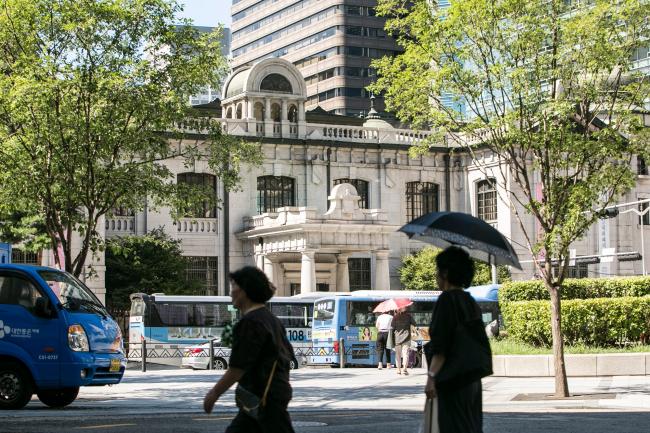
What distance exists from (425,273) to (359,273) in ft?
10.7

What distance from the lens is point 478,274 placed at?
57.5 metres

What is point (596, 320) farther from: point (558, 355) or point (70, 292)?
point (70, 292)

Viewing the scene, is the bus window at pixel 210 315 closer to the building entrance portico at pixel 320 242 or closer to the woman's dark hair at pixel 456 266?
the building entrance portico at pixel 320 242

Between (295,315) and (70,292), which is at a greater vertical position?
(70,292)

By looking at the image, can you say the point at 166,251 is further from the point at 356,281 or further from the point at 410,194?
the point at 410,194

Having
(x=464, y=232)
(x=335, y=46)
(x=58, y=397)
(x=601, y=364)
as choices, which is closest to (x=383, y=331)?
(x=601, y=364)

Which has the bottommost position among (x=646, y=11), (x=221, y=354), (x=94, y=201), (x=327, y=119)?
(x=221, y=354)

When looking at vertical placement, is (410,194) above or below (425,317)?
above

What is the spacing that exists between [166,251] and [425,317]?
40.3 ft

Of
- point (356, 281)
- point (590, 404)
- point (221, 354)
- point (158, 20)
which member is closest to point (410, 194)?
point (356, 281)

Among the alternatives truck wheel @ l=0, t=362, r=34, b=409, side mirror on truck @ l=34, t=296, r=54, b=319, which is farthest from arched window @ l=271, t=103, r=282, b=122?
→ truck wheel @ l=0, t=362, r=34, b=409

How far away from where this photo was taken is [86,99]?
2381 centimetres

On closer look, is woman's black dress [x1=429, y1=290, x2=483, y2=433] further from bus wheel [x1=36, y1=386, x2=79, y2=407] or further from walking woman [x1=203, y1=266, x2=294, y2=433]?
bus wheel [x1=36, y1=386, x2=79, y2=407]

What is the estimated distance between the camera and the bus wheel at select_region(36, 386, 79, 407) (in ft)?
64.5
